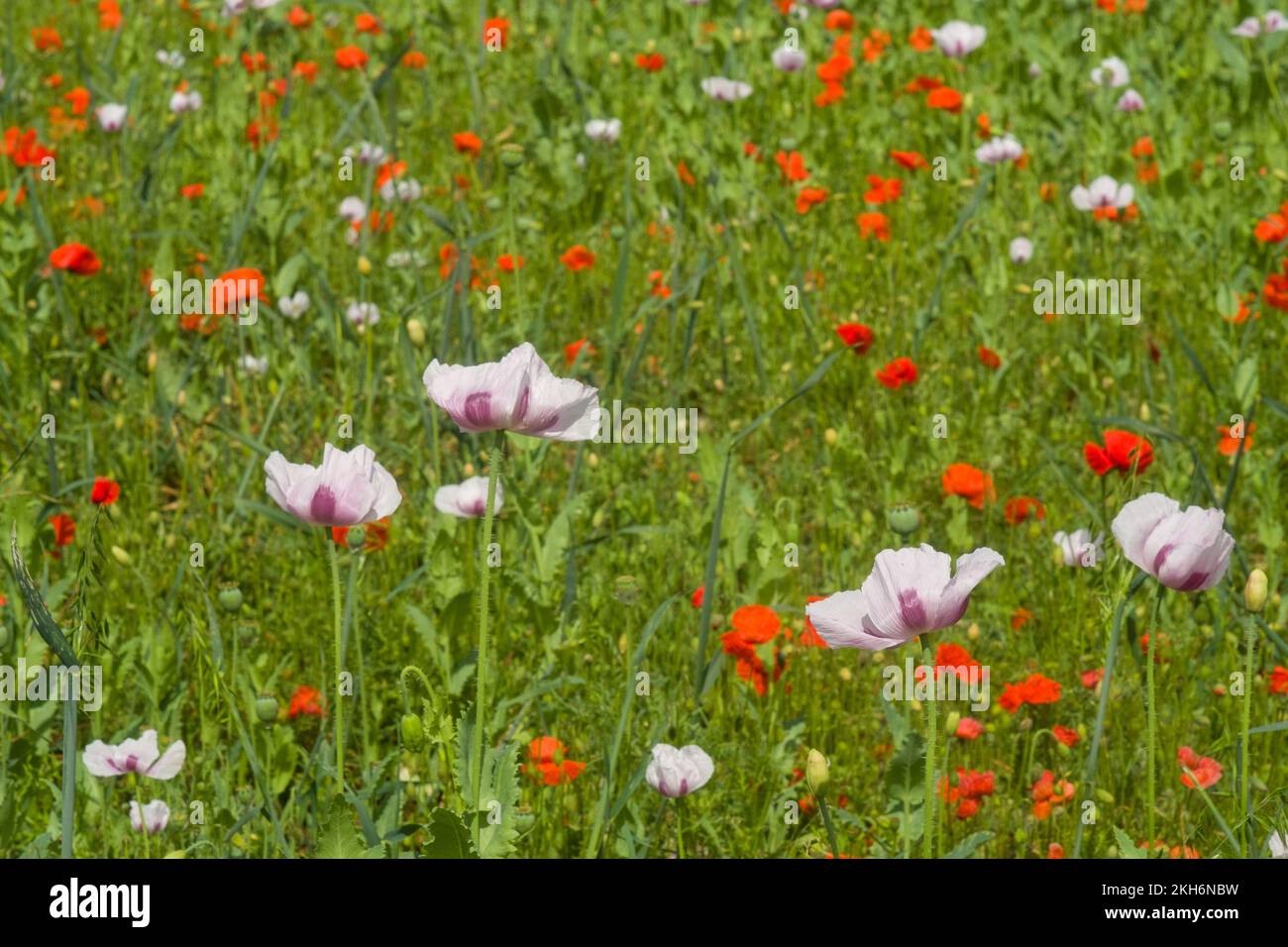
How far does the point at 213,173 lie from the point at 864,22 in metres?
2.71

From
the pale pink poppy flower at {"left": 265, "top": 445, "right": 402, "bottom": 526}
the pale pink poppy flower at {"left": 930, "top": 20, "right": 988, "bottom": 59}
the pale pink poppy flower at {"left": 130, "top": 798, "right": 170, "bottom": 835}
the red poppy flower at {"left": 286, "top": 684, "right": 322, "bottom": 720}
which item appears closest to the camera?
the pale pink poppy flower at {"left": 265, "top": 445, "right": 402, "bottom": 526}

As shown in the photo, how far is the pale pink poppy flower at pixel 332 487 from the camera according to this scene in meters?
1.75

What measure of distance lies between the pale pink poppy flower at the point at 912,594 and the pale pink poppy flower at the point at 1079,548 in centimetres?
93

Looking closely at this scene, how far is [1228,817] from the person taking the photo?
213 cm

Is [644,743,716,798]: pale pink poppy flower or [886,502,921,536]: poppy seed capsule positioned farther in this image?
[886,502,921,536]: poppy seed capsule

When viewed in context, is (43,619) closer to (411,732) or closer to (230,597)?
(411,732)

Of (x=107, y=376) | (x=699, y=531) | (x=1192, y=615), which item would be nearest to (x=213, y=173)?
(x=107, y=376)

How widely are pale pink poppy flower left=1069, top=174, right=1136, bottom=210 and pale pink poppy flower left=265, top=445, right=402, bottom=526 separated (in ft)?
8.44

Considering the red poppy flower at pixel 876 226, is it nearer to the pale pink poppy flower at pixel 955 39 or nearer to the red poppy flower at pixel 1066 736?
the pale pink poppy flower at pixel 955 39

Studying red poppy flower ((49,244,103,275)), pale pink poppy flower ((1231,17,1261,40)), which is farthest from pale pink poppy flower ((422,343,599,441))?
pale pink poppy flower ((1231,17,1261,40))

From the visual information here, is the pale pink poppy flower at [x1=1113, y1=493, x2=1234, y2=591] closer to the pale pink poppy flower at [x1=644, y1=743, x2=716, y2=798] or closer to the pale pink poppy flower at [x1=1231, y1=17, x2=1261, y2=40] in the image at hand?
the pale pink poppy flower at [x1=644, y1=743, x2=716, y2=798]

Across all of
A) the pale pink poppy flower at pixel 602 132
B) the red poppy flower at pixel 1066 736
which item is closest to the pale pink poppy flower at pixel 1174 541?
the red poppy flower at pixel 1066 736

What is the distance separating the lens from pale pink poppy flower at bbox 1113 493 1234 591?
67.0 inches

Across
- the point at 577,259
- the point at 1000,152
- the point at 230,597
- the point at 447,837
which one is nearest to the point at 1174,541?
the point at 447,837
